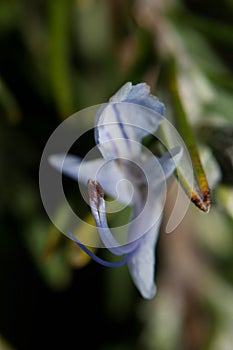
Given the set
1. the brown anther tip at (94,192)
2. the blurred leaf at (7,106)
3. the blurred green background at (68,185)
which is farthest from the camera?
the blurred green background at (68,185)

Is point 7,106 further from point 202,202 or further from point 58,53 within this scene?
point 202,202

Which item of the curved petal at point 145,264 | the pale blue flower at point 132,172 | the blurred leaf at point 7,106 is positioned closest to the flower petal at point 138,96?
the pale blue flower at point 132,172

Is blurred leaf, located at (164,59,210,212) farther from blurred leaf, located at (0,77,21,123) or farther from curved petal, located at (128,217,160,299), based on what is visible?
blurred leaf, located at (0,77,21,123)

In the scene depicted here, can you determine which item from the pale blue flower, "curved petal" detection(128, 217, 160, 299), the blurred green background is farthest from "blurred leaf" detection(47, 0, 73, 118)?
"curved petal" detection(128, 217, 160, 299)

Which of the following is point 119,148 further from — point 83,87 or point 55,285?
point 83,87

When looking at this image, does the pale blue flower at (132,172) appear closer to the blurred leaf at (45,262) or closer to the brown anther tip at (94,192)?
the brown anther tip at (94,192)

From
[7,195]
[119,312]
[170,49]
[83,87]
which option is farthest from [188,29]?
[119,312]

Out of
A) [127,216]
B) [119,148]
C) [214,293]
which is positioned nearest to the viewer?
[119,148]
